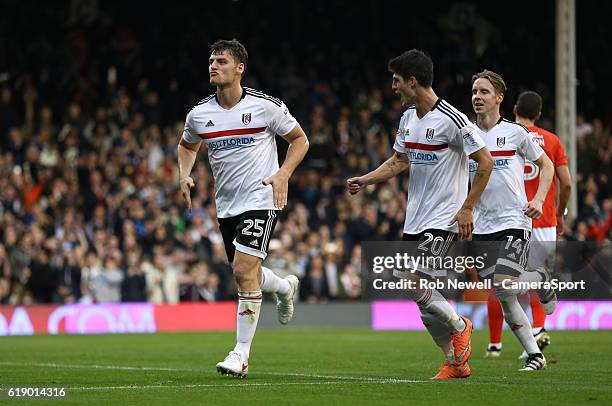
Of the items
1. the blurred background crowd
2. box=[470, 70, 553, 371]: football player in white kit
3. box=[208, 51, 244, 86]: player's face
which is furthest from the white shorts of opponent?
the blurred background crowd

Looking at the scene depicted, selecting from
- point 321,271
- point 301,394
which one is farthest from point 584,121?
point 301,394

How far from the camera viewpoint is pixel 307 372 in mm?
11359

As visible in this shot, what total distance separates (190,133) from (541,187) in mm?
3291

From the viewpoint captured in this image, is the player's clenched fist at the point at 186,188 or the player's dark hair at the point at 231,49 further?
the player's dark hair at the point at 231,49

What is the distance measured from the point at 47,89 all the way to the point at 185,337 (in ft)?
30.6

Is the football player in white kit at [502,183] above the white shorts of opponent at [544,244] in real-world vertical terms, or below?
above

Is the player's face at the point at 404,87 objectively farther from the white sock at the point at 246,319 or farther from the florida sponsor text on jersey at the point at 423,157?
the white sock at the point at 246,319

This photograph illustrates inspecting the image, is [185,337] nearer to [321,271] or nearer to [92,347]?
[92,347]

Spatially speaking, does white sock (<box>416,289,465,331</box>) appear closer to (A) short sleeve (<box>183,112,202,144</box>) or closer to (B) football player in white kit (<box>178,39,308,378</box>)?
(B) football player in white kit (<box>178,39,308,378</box>)

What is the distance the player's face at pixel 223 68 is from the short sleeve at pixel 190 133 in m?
0.46

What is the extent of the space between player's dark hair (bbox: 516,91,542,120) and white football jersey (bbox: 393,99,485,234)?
271cm

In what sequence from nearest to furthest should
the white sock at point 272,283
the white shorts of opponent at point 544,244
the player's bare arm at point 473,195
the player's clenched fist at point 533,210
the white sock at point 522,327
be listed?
the player's bare arm at point 473,195 < the player's clenched fist at point 533,210 < the white sock at point 272,283 < the white sock at point 522,327 < the white shorts of opponent at point 544,244

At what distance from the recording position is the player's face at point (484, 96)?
11516 millimetres

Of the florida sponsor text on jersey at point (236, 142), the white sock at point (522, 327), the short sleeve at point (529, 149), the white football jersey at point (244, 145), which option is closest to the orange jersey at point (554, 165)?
the short sleeve at point (529, 149)
